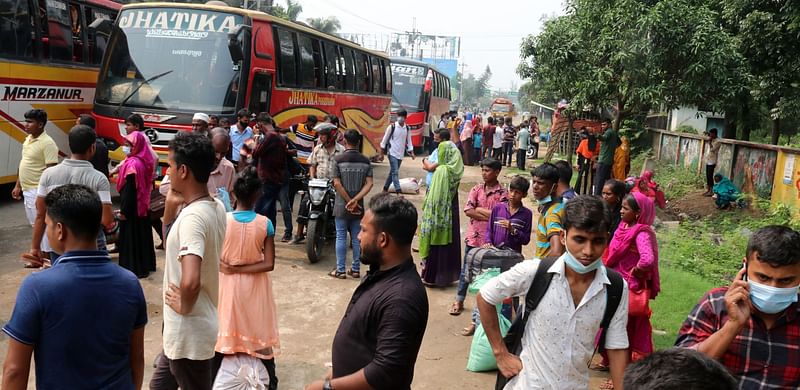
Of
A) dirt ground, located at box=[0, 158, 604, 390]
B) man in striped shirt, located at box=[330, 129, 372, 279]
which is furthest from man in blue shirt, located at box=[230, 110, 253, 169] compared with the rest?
man in striped shirt, located at box=[330, 129, 372, 279]

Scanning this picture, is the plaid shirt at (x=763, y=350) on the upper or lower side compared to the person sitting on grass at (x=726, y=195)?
upper

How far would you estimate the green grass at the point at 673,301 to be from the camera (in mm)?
6018

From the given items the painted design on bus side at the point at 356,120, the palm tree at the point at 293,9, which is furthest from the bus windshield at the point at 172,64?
the palm tree at the point at 293,9

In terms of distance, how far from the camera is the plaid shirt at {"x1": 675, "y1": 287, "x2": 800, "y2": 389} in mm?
2441

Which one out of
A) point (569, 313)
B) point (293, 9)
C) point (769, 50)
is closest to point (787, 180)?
point (769, 50)

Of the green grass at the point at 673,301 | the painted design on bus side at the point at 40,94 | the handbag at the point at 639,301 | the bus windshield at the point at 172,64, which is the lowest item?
the green grass at the point at 673,301

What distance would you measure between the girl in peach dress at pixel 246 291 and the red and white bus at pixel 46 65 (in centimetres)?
744

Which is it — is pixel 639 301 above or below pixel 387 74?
below

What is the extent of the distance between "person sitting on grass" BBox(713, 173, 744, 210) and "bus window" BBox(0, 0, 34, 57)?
1225 cm

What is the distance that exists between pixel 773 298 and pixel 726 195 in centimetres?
1136

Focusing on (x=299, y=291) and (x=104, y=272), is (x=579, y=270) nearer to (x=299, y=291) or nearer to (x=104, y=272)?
(x=104, y=272)

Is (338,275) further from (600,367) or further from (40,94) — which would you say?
(40,94)

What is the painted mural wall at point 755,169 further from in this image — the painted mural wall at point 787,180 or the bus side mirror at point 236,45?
the bus side mirror at point 236,45

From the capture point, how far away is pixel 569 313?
279 centimetres
